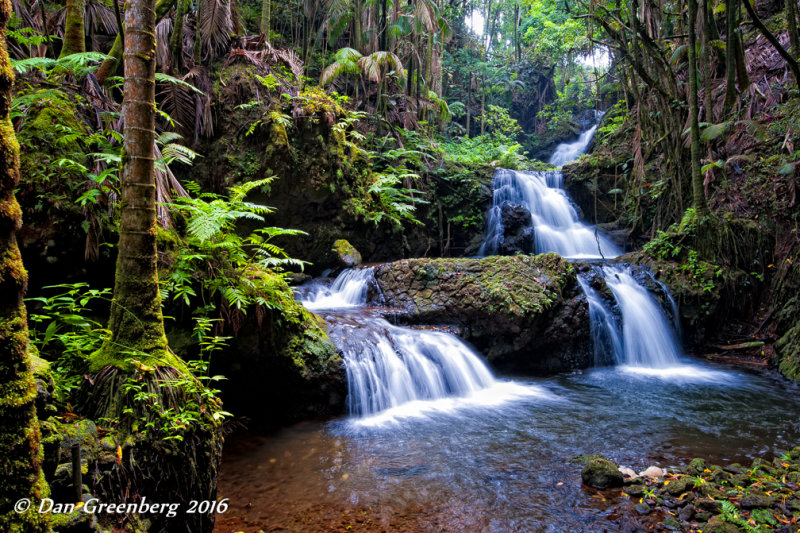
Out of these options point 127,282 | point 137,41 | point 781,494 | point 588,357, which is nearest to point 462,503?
point 781,494

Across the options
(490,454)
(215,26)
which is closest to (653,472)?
(490,454)

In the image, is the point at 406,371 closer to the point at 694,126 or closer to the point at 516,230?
the point at 516,230

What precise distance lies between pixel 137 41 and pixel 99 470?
2648 mm

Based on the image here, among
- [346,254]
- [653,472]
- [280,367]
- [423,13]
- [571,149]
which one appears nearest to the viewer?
[653,472]

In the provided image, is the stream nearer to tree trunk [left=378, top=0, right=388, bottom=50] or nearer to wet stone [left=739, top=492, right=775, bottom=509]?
wet stone [left=739, top=492, right=775, bottom=509]

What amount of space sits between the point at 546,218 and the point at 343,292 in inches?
322

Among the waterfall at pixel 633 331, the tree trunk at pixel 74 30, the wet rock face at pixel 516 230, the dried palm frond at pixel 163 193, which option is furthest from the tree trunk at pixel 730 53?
the tree trunk at pixel 74 30

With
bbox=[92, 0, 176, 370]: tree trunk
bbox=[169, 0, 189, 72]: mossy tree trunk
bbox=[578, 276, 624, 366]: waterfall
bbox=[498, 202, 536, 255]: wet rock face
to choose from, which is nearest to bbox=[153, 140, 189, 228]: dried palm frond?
bbox=[92, 0, 176, 370]: tree trunk

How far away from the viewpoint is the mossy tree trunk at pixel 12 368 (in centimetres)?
136

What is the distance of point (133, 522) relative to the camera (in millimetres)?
2232

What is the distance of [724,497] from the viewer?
341 centimetres

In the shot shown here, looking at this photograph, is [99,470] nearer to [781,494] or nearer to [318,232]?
[781,494]

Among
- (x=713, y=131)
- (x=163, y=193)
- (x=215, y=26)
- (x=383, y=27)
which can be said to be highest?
(x=383, y=27)

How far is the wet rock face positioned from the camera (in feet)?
41.4
